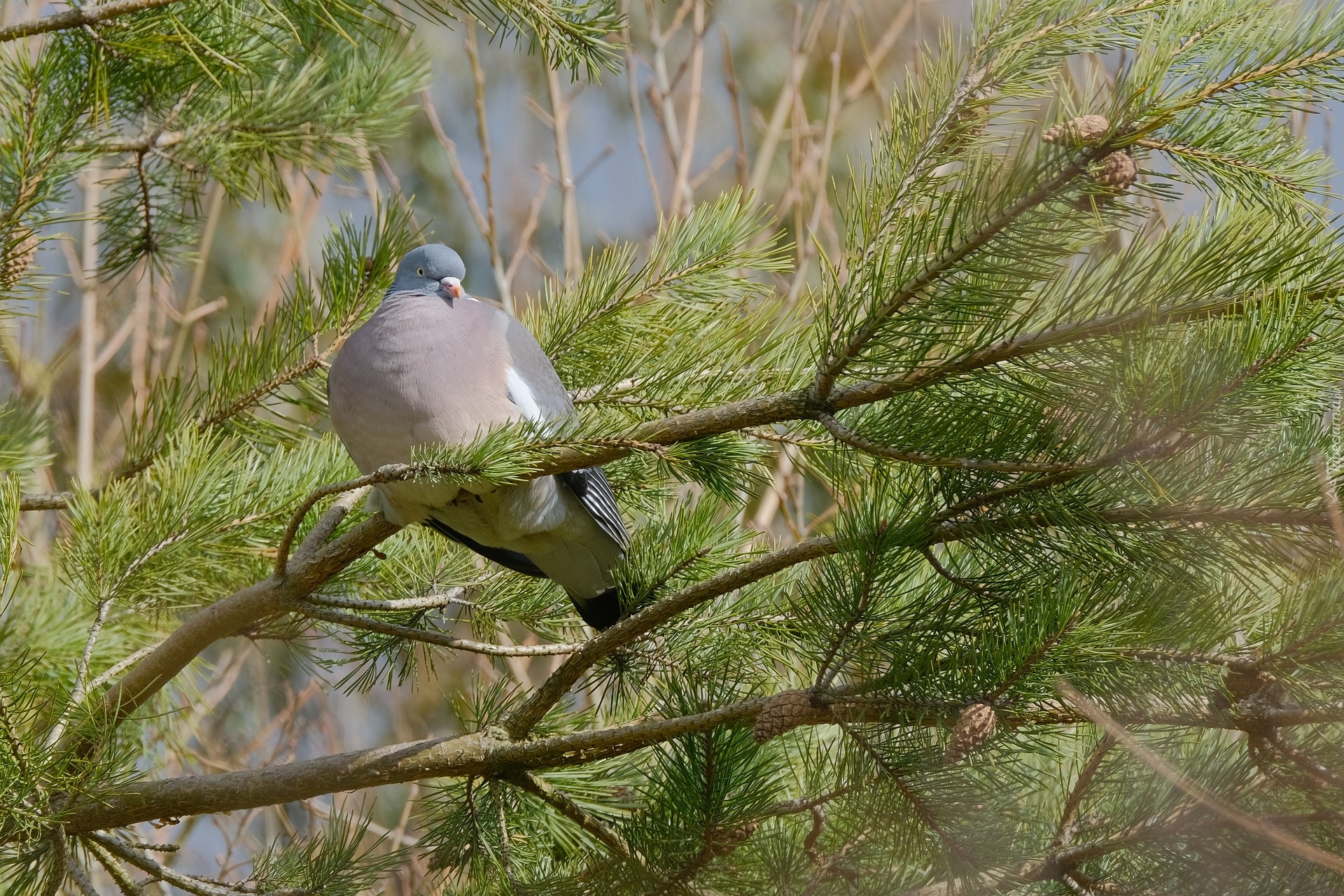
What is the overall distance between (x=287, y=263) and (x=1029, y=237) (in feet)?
12.6

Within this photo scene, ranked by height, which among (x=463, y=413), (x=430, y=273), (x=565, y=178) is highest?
(x=565, y=178)

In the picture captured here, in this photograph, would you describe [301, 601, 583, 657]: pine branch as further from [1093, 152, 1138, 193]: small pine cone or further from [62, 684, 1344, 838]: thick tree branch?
[1093, 152, 1138, 193]: small pine cone

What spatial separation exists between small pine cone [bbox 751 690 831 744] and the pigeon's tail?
35.3 inches

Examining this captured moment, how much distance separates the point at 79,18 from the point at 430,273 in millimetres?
872

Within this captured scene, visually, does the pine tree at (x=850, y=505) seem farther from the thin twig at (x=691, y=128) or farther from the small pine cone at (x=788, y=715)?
the thin twig at (x=691, y=128)

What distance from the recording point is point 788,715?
147 cm

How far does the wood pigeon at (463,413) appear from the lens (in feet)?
6.85

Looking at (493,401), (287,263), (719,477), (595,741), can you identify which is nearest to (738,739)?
(595,741)

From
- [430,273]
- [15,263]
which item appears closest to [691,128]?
[430,273]

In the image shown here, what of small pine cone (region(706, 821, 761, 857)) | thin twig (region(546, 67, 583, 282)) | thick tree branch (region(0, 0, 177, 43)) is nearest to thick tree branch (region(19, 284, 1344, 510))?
small pine cone (region(706, 821, 761, 857))

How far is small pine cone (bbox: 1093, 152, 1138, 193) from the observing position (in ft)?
3.60

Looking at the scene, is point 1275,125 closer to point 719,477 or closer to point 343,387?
point 719,477

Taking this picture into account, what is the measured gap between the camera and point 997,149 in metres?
1.47

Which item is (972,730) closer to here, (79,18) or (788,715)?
(788,715)
